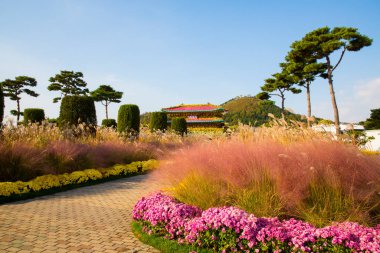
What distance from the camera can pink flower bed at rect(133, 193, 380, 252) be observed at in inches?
122

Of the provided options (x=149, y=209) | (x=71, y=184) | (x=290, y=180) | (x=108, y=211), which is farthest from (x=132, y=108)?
(x=290, y=180)

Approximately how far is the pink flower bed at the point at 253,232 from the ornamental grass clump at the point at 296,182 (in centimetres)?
28

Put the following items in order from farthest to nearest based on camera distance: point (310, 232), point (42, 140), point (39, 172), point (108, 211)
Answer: point (42, 140) → point (39, 172) → point (108, 211) → point (310, 232)

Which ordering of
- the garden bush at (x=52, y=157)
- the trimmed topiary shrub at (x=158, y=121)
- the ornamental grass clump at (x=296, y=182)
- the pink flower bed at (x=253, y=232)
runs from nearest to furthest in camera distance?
the pink flower bed at (x=253, y=232), the ornamental grass clump at (x=296, y=182), the garden bush at (x=52, y=157), the trimmed topiary shrub at (x=158, y=121)

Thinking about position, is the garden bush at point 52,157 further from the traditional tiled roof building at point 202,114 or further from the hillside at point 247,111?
the hillside at point 247,111

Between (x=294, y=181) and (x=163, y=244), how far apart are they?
6.20 feet

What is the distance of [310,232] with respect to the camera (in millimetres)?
3238

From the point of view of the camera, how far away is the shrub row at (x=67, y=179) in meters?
6.73

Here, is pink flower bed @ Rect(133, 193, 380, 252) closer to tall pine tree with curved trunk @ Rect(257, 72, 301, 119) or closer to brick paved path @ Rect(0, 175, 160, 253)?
brick paved path @ Rect(0, 175, 160, 253)

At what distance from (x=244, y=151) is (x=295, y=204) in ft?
3.20

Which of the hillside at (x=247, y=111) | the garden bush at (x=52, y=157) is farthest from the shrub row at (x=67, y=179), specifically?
the hillside at (x=247, y=111)

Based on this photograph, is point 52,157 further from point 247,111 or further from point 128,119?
point 247,111

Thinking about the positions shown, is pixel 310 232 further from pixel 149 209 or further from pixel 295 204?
pixel 149 209

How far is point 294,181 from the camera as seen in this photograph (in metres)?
3.81
